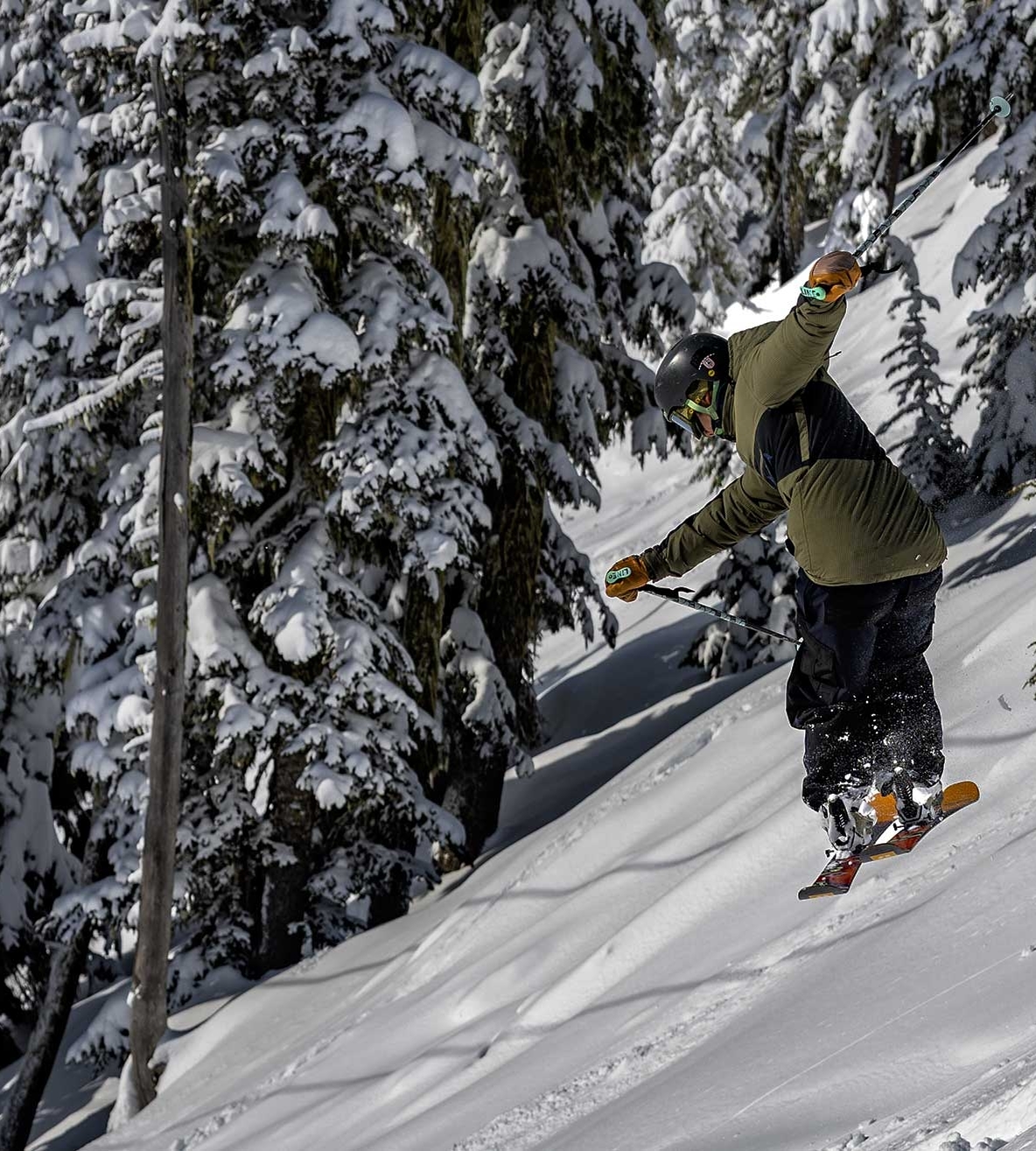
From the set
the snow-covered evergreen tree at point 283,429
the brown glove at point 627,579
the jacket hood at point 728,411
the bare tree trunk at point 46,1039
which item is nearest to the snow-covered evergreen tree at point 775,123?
the snow-covered evergreen tree at point 283,429

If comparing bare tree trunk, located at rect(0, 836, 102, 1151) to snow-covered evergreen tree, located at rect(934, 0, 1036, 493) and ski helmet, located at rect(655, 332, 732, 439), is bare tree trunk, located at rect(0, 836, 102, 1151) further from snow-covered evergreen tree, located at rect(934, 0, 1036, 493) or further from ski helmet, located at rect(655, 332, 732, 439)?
ski helmet, located at rect(655, 332, 732, 439)

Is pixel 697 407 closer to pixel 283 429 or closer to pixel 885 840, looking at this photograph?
pixel 885 840

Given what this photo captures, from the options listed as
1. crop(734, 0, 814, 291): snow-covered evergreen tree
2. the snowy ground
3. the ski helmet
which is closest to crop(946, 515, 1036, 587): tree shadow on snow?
the snowy ground

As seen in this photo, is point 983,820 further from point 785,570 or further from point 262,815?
point 785,570

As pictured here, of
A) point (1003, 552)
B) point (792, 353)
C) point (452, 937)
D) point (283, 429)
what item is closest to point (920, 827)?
point (792, 353)

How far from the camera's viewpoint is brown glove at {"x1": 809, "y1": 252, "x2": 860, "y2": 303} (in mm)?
3971

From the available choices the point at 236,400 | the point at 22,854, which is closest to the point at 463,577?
the point at 236,400

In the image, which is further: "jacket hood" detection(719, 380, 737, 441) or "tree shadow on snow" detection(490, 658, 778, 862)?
"tree shadow on snow" detection(490, 658, 778, 862)

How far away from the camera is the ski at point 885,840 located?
16.0ft

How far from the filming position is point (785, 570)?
1777cm

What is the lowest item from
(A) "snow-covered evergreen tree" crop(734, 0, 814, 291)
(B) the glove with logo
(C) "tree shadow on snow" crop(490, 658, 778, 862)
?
(C) "tree shadow on snow" crop(490, 658, 778, 862)

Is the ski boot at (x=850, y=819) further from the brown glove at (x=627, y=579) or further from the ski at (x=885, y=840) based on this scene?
the brown glove at (x=627, y=579)

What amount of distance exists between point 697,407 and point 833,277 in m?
1.03

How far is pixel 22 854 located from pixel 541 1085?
12.3 meters
